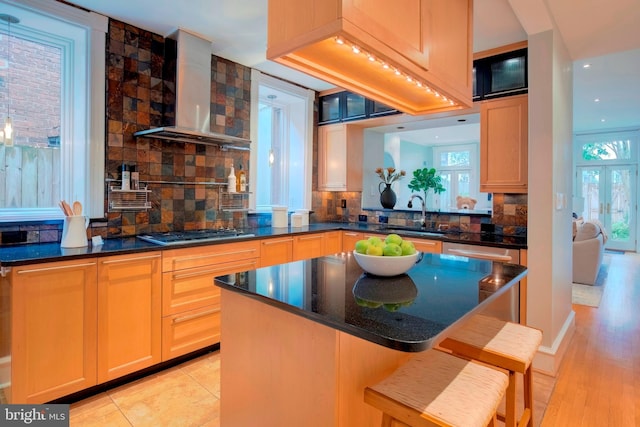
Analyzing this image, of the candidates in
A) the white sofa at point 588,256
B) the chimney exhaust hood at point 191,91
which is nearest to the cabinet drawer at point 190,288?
the chimney exhaust hood at point 191,91

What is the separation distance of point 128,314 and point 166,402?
0.60 m

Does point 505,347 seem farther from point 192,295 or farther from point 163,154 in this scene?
point 163,154

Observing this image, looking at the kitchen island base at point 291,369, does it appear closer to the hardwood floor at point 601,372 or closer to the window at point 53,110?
the hardwood floor at point 601,372

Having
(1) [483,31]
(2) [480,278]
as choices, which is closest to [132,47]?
(1) [483,31]

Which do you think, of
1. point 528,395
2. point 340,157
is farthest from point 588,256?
point 528,395

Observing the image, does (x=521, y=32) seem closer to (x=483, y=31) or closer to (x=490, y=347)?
(x=483, y=31)

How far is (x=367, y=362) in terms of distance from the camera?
123cm

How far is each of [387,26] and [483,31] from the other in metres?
1.93

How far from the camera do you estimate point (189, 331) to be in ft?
8.41

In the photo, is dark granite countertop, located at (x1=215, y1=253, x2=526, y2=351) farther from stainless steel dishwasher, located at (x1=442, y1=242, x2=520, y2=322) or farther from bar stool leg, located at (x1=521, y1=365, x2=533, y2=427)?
stainless steel dishwasher, located at (x1=442, y1=242, x2=520, y2=322)

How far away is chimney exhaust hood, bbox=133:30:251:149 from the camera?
2.79 meters

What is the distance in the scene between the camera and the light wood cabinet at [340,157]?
4.25 meters

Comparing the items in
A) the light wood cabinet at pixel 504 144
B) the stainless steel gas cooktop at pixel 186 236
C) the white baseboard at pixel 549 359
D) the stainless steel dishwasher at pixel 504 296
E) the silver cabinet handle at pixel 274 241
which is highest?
the light wood cabinet at pixel 504 144

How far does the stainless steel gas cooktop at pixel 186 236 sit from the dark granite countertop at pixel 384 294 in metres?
1.14
